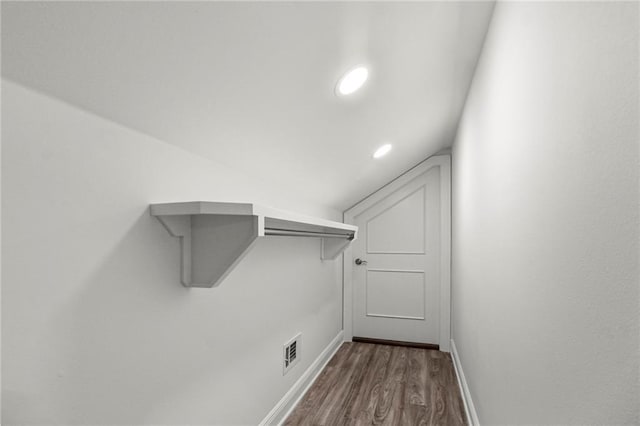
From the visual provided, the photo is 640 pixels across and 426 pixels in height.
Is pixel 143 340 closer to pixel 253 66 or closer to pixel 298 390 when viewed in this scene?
pixel 253 66

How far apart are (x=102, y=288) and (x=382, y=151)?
6.69 ft

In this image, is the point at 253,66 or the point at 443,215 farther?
the point at 443,215

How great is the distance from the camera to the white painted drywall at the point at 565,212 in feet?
1.76

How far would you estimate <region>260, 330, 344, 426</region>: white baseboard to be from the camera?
6.59 ft

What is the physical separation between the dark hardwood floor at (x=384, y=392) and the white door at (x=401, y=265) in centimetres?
36

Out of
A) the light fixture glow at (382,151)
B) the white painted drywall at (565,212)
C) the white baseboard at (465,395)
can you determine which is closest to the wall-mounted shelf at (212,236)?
the white painted drywall at (565,212)

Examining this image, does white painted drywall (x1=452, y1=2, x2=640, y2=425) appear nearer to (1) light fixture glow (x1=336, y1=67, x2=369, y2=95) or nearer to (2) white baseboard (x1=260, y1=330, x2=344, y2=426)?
(1) light fixture glow (x1=336, y1=67, x2=369, y2=95)

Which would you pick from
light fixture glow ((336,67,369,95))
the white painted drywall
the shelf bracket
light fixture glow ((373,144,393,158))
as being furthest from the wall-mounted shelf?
light fixture glow ((373,144,393,158))

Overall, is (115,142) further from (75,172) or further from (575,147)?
Answer: (575,147)

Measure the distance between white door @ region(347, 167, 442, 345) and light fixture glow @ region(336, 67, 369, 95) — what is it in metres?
2.32

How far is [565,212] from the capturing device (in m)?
Answer: 0.75

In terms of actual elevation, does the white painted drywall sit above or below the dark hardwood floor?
above

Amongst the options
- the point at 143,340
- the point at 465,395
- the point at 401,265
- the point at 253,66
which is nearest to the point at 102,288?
the point at 143,340

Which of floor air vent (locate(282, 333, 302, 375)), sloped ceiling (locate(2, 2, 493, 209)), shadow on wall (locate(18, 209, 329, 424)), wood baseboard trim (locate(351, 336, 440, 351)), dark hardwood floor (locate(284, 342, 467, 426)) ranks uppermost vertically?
sloped ceiling (locate(2, 2, 493, 209))
